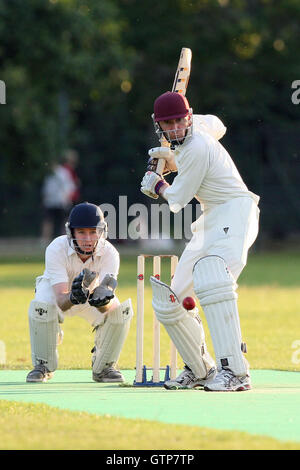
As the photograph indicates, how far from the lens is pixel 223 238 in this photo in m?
6.47

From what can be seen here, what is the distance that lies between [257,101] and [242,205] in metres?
18.7

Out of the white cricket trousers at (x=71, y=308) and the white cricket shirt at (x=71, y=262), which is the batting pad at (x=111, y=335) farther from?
the white cricket shirt at (x=71, y=262)

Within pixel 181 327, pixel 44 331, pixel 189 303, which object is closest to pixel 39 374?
pixel 44 331

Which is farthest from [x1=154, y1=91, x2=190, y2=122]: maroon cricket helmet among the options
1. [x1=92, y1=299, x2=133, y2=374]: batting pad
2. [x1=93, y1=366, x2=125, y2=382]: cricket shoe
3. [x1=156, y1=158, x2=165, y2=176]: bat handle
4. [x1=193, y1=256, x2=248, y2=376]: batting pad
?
[x1=93, y1=366, x2=125, y2=382]: cricket shoe

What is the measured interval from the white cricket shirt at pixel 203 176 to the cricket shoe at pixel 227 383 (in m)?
0.95

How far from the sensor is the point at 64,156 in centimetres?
2141

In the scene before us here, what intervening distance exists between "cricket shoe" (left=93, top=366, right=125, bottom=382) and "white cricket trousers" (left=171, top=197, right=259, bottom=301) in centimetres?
81

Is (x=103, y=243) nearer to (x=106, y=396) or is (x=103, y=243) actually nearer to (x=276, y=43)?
(x=106, y=396)

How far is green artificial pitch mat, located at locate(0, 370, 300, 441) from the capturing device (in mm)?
5219

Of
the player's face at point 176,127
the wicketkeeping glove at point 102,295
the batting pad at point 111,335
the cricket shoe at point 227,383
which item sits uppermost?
the player's face at point 176,127

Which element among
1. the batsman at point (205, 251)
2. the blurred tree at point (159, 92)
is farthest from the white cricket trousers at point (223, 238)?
the blurred tree at point (159, 92)

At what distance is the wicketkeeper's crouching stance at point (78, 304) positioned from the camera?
6.91 m

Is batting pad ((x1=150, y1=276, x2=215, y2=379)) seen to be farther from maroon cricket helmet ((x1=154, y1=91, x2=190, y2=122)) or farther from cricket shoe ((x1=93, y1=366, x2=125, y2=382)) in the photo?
maroon cricket helmet ((x1=154, y1=91, x2=190, y2=122))

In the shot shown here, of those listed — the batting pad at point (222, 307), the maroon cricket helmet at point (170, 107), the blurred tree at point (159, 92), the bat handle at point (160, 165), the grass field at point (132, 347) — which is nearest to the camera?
the grass field at point (132, 347)
